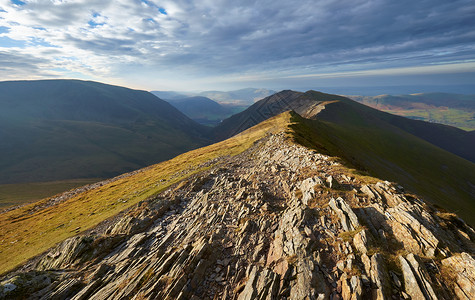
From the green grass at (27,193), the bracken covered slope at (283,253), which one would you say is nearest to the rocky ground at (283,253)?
the bracken covered slope at (283,253)

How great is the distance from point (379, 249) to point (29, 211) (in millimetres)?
106674

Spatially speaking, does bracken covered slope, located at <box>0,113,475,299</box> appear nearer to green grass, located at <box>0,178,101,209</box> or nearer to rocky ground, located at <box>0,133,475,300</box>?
rocky ground, located at <box>0,133,475,300</box>

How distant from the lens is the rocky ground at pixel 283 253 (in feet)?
47.4

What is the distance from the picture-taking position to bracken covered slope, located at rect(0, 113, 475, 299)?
569 inches

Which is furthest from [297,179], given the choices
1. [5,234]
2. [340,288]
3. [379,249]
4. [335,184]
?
[5,234]

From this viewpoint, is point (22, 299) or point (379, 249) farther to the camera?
point (22, 299)

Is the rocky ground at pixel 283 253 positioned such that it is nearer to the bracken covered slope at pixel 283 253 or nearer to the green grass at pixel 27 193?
the bracken covered slope at pixel 283 253

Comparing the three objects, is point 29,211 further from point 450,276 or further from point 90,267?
point 450,276

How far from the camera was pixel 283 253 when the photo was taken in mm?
19031

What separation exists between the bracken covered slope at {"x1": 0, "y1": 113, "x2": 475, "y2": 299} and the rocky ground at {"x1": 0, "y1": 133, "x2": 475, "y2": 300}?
0.09 meters

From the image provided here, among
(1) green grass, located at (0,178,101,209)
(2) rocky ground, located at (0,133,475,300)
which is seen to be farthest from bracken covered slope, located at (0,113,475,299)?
(1) green grass, located at (0,178,101,209)

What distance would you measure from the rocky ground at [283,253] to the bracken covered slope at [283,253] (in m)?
0.09

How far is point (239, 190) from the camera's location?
33.8 m

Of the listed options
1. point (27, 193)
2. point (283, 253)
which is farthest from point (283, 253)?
point (27, 193)
